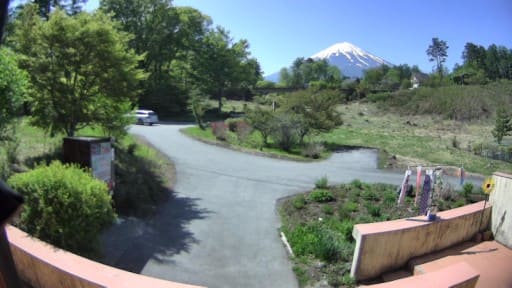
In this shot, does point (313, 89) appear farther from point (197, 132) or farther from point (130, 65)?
point (130, 65)

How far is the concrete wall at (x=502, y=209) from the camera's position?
694cm

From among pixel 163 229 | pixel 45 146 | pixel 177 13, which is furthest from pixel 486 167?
pixel 177 13

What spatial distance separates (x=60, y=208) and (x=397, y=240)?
5.19 m

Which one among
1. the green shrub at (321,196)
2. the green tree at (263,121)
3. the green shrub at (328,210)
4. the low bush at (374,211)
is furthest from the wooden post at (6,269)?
the green tree at (263,121)

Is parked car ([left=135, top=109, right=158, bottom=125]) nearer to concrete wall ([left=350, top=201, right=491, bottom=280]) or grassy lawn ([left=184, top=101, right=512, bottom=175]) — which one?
grassy lawn ([left=184, top=101, right=512, bottom=175])

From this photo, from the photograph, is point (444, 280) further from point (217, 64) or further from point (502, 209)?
point (217, 64)

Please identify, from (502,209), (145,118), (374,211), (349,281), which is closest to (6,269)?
(349,281)

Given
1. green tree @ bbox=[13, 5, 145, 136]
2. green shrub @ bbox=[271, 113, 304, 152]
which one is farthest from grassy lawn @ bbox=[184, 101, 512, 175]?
green tree @ bbox=[13, 5, 145, 136]

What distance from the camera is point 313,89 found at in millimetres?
24875

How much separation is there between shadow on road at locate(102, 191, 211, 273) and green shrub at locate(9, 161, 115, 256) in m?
1.05

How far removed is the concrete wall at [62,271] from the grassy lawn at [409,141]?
1458 centimetres

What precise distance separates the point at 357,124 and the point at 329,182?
90.3 ft

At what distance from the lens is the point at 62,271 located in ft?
11.3

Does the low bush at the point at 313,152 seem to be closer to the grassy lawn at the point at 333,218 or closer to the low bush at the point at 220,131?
the low bush at the point at 220,131
